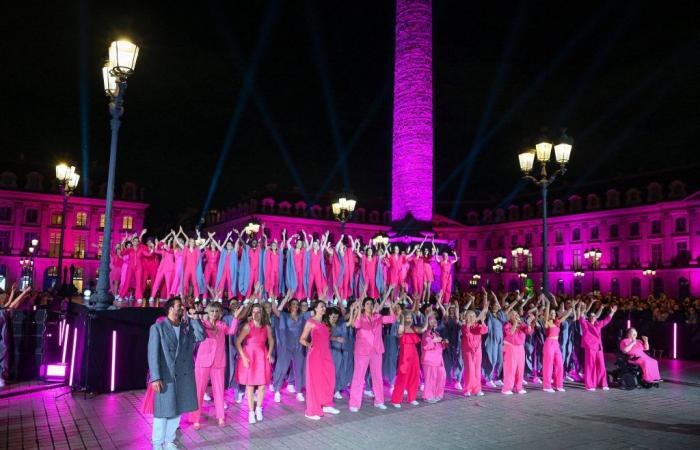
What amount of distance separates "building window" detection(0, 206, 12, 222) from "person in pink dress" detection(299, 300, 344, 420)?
6220 cm

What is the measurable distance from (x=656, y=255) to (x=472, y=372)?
58.7m

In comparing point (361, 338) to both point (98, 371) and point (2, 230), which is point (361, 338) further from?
point (2, 230)

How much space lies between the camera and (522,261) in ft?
241

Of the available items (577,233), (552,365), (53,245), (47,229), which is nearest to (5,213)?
(47,229)

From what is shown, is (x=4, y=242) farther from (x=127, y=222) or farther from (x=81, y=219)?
(x=127, y=222)

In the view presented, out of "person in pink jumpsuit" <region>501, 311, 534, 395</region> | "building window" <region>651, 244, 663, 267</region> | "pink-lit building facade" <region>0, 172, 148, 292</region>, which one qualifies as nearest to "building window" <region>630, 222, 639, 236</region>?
"building window" <region>651, 244, 663, 267</region>

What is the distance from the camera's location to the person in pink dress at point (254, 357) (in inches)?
321

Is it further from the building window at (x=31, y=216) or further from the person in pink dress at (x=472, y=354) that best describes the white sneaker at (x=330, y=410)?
the building window at (x=31, y=216)

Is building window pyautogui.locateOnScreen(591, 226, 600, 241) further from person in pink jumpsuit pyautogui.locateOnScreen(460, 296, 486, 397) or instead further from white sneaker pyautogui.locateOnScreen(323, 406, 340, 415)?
white sneaker pyautogui.locateOnScreen(323, 406, 340, 415)

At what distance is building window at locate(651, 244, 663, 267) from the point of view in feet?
197

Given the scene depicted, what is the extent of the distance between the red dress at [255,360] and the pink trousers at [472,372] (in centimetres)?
426

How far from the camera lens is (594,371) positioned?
1166 cm

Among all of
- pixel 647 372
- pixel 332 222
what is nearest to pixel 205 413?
pixel 647 372

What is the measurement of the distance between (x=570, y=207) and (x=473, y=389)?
215 feet
